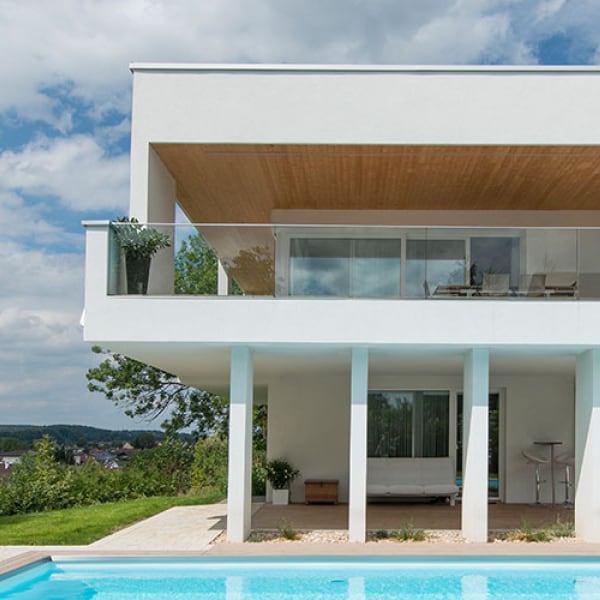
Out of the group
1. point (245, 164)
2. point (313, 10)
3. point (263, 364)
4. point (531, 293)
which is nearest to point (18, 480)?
point (263, 364)

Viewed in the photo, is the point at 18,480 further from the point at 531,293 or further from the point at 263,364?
the point at 531,293

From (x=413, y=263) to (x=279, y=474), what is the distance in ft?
23.0

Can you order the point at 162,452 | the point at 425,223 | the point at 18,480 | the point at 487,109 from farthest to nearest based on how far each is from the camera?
the point at 162,452, the point at 18,480, the point at 425,223, the point at 487,109

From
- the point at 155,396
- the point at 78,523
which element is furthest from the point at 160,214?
the point at 155,396

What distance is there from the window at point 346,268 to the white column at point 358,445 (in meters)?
0.98

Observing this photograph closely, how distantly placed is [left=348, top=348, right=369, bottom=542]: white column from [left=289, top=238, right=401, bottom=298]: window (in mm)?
985

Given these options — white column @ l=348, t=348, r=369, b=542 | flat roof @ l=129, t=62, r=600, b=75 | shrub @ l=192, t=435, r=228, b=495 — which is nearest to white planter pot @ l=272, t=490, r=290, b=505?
white column @ l=348, t=348, r=369, b=542

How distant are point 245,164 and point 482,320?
5.37 metres

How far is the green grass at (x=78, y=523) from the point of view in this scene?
547 inches

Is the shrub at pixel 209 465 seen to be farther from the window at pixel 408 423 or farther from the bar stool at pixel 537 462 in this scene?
the bar stool at pixel 537 462

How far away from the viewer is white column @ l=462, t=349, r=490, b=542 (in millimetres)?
12859

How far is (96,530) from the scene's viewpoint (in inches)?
581

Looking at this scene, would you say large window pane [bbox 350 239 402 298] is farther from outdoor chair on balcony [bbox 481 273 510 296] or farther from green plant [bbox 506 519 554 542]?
green plant [bbox 506 519 554 542]

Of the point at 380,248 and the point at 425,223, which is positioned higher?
the point at 425,223
